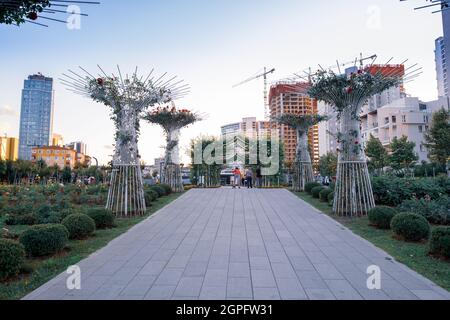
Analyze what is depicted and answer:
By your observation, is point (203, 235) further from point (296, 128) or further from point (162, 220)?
point (296, 128)

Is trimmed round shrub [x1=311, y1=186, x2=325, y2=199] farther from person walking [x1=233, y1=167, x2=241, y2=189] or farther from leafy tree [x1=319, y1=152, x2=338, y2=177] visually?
leafy tree [x1=319, y1=152, x2=338, y2=177]

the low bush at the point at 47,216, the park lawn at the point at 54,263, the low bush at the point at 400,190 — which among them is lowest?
the park lawn at the point at 54,263

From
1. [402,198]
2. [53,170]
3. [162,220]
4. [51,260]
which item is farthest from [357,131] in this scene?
[53,170]

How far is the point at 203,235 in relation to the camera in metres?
7.47

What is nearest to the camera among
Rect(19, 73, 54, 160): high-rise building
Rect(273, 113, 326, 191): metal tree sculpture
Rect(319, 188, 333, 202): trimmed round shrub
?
Rect(319, 188, 333, 202): trimmed round shrub

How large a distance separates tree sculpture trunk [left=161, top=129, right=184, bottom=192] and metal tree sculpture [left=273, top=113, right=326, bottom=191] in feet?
20.9

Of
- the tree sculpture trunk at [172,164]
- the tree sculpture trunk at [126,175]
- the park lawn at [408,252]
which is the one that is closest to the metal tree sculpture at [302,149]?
the tree sculpture trunk at [172,164]

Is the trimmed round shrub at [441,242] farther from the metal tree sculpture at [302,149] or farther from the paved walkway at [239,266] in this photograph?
the metal tree sculpture at [302,149]

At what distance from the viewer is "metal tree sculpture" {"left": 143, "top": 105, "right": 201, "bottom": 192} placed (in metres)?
17.4

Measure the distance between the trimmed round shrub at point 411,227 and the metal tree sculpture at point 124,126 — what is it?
7.80 m

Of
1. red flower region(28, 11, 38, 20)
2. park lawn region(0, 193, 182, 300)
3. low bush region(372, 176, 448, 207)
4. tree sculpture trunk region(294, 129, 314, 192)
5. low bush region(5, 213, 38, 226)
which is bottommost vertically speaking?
park lawn region(0, 193, 182, 300)

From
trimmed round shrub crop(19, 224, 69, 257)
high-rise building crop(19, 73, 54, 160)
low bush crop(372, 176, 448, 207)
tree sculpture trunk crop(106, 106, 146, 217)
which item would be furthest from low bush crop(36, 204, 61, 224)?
high-rise building crop(19, 73, 54, 160)

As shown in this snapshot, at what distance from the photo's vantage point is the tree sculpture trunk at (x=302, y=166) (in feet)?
58.0
